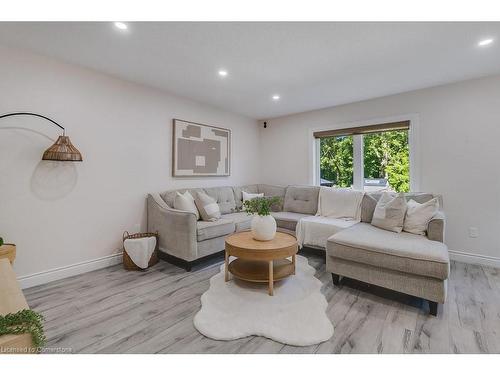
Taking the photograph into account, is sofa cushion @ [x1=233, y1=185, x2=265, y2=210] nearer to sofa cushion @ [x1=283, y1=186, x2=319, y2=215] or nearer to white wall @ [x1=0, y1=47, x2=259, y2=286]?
sofa cushion @ [x1=283, y1=186, x2=319, y2=215]

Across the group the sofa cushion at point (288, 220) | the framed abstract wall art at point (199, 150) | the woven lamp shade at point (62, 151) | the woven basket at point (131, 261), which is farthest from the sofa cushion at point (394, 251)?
the woven lamp shade at point (62, 151)

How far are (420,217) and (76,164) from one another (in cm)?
382

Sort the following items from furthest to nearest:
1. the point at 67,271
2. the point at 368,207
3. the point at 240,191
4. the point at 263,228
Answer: the point at 240,191, the point at 368,207, the point at 67,271, the point at 263,228

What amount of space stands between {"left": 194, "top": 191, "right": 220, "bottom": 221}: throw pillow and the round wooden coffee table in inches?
27.1

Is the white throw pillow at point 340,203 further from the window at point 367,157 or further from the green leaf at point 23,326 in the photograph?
the green leaf at point 23,326

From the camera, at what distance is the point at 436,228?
2.31 meters

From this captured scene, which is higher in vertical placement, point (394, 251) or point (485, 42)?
point (485, 42)

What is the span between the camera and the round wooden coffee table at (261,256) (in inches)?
85.4

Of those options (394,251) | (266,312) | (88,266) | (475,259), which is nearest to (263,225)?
(266,312)

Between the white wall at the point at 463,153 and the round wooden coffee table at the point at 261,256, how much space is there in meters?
2.34

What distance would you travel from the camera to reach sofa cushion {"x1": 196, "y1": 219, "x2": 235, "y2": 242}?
286cm

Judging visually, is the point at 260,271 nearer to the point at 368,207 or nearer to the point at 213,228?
the point at 213,228

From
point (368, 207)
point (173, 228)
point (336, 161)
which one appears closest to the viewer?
point (173, 228)
